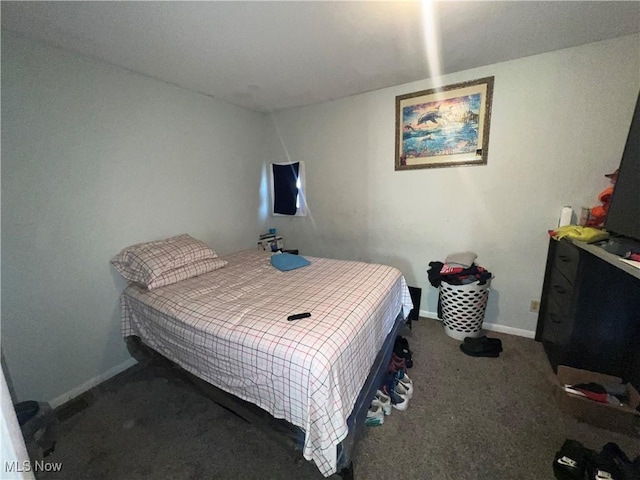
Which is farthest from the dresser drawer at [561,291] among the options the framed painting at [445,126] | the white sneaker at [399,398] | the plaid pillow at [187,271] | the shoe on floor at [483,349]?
the plaid pillow at [187,271]

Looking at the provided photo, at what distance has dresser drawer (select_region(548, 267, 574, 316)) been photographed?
179cm

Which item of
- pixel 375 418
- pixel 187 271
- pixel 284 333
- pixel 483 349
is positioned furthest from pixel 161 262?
pixel 483 349

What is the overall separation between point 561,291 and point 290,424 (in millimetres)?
2085

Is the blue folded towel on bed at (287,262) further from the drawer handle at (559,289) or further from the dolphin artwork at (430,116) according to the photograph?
the drawer handle at (559,289)

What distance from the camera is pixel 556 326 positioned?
1.96 metres

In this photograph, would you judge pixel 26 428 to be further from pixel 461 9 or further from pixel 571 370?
pixel 461 9

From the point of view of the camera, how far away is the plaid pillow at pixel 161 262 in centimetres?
195

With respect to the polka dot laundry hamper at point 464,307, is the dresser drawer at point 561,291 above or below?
above

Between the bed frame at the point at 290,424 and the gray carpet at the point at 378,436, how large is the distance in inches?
4.9

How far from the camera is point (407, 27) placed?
5.42 ft

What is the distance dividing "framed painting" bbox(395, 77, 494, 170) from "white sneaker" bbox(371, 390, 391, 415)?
2.03 m

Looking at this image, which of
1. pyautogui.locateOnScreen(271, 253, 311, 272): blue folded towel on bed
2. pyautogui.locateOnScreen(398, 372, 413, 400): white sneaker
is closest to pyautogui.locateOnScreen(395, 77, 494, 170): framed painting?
pyautogui.locateOnScreen(271, 253, 311, 272): blue folded towel on bed

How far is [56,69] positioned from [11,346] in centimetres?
178

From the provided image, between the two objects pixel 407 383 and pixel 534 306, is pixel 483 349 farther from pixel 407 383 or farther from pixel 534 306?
pixel 407 383
